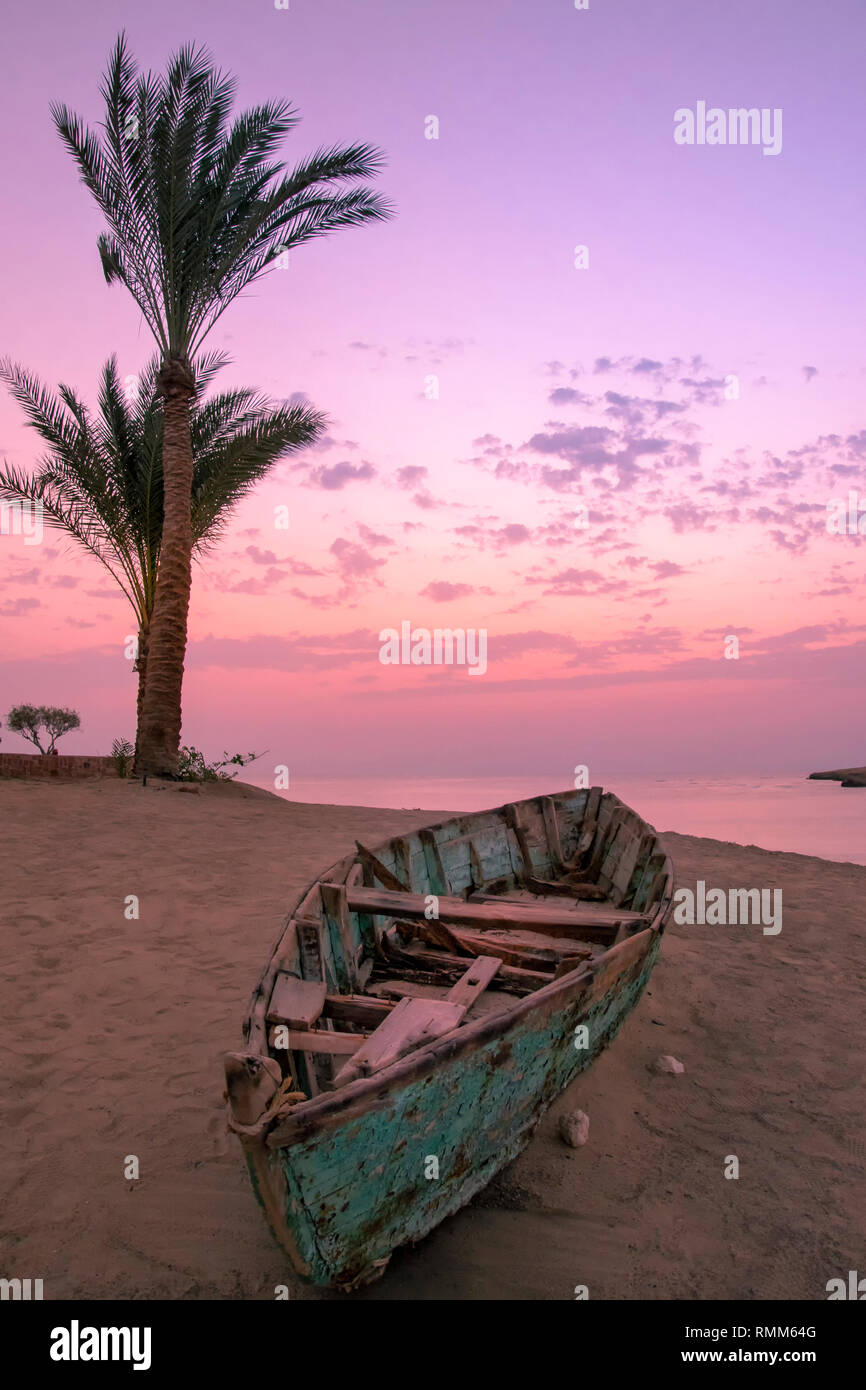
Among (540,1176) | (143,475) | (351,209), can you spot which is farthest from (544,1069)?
(143,475)

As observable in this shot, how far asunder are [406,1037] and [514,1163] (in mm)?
819

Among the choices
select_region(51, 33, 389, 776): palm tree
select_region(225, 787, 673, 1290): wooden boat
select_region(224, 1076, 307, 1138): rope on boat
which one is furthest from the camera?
select_region(51, 33, 389, 776): palm tree

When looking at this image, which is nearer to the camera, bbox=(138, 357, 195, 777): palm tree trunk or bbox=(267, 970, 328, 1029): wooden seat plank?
bbox=(267, 970, 328, 1029): wooden seat plank

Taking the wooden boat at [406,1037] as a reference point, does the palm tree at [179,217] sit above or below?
above

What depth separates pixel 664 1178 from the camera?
3.44 m

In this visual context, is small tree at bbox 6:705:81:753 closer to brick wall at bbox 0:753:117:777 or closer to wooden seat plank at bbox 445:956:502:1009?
brick wall at bbox 0:753:117:777

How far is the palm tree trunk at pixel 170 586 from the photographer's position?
13.4 meters

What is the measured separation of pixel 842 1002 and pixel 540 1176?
3.39 m

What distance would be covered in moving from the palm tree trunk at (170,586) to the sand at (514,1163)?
6.51 metres

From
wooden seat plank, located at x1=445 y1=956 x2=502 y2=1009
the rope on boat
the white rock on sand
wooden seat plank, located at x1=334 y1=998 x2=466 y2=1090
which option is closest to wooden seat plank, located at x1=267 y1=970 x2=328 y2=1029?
wooden seat plank, located at x1=334 y1=998 x2=466 y2=1090

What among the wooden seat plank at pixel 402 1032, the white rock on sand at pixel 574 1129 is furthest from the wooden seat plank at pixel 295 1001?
the white rock on sand at pixel 574 1129

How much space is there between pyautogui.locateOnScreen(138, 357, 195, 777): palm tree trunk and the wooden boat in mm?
8692

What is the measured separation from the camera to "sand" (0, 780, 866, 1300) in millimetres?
2850

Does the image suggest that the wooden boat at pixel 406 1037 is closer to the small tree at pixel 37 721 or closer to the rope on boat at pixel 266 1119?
the rope on boat at pixel 266 1119
